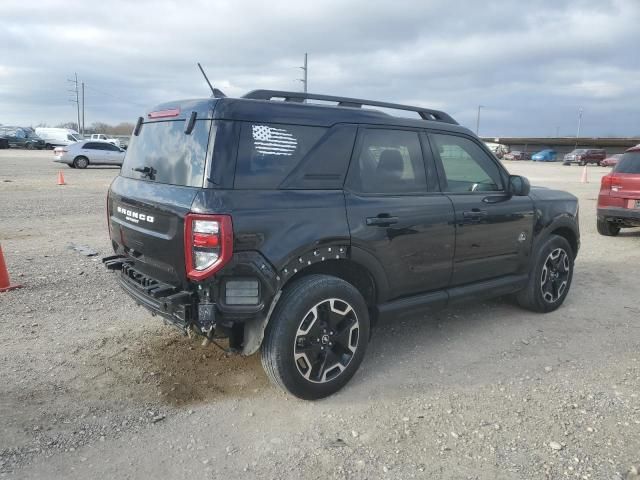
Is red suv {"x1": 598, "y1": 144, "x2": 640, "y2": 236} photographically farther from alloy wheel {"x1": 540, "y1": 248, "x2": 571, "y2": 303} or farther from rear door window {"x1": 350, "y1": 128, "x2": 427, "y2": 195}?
rear door window {"x1": 350, "y1": 128, "x2": 427, "y2": 195}

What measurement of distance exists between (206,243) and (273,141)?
80cm

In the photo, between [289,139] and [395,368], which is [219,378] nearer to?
[395,368]

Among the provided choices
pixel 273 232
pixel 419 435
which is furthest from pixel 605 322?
pixel 273 232

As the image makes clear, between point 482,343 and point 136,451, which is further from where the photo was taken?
point 482,343

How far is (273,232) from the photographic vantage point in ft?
10.3

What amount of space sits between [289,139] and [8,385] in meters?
2.60

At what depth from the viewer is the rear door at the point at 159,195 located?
3.16m

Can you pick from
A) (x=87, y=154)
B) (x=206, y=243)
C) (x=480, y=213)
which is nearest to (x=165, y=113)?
(x=206, y=243)

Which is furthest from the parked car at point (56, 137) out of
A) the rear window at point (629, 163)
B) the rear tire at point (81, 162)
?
the rear window at point (629, 163)

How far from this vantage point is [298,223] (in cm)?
325

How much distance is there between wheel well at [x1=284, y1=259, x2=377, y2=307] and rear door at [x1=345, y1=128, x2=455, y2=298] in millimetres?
145

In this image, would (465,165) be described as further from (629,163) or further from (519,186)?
(629,163)

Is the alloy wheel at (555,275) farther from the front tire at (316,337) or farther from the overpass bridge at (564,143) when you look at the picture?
the overpass bridge at (564,143)

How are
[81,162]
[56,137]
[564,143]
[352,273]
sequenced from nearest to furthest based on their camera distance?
1. [352,273]
2. [81,162]
3. [56,137]
4. [564,143]
